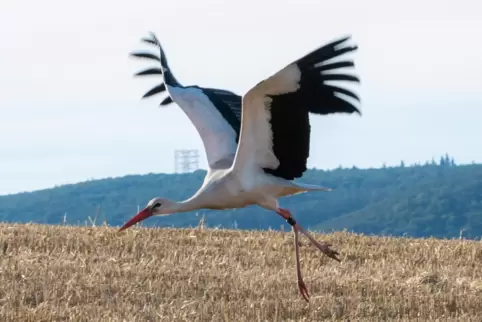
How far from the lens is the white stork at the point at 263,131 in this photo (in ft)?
31.5

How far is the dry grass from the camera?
8.76m

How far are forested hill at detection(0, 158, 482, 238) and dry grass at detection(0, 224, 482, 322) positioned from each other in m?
46.7

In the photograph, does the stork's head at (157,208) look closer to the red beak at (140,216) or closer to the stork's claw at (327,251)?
the red beak at (140,216)

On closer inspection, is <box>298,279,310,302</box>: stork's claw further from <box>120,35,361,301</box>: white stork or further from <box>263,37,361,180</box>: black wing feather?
<box>263,37,361,180</box>: black wing feather

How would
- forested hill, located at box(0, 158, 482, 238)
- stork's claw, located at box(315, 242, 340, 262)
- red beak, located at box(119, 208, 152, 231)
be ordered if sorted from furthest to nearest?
forested hill, located at box(0, 158, 482, 238), stork's claw, located at box(315, 242, 340, 262), red beak, located at box(119, 208, 152, 231)

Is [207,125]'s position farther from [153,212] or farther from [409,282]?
[409,282]

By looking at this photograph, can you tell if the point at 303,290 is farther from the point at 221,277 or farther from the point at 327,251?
the point at 327,251

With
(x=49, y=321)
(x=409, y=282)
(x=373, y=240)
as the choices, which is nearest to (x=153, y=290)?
(x=49, y=321)

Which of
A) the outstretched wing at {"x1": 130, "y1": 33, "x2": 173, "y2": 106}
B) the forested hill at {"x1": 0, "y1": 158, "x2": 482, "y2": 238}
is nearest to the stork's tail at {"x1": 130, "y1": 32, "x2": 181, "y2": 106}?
the outstretched wing at {"x1": 130, "y1": 33, "x2": 173, "y2": 106}

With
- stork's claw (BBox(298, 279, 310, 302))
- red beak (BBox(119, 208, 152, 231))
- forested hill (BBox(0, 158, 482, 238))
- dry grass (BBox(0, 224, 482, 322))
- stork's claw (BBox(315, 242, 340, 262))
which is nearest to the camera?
dry grass (BBox(0, 224, 482, 322))

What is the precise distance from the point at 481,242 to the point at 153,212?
3836mm

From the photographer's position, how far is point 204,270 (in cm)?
1050

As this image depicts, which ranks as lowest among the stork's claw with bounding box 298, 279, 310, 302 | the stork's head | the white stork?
the stork's claw with bounding box 298, 279, 310, 302

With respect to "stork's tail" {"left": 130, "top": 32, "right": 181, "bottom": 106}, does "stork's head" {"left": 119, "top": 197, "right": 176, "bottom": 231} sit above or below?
below
